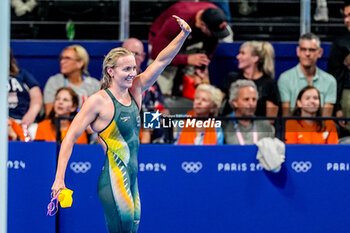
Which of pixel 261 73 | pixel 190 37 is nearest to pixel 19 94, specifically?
pixel 190 37

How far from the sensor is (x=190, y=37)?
916 centimetres

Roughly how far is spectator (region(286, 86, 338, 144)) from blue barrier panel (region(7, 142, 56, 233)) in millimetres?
2254

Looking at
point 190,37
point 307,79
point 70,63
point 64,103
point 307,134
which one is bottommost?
point 307,134

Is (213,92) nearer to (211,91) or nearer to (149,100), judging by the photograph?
(211,91)

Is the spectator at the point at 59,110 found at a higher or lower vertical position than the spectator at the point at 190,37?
lower

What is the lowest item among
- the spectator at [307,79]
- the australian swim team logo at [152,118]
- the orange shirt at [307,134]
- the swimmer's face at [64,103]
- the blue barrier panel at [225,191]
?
the blue barrier panel at [225,191]

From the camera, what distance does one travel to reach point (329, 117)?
8.09 m

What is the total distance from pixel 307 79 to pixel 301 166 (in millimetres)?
1189

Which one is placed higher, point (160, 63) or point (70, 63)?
point (70, 63)

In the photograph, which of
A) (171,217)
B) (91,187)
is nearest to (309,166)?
(171,217)

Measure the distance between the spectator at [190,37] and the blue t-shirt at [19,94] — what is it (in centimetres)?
130

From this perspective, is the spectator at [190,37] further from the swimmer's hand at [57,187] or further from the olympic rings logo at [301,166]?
the swimmer's hand at [57,187]

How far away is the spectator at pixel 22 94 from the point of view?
8.70m

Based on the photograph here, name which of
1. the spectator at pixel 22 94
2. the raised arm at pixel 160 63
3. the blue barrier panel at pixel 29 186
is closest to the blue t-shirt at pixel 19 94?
the spectator at pixel 22 94
